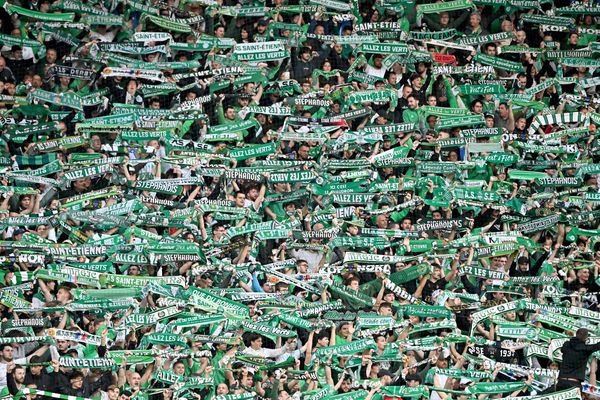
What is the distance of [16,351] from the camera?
52.5 ft

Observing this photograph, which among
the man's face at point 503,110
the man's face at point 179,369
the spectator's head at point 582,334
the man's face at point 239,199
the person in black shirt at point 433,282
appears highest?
the man's face at point 503,110

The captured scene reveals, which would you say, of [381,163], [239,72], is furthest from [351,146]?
[239,72]

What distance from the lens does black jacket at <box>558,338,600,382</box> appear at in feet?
53.2

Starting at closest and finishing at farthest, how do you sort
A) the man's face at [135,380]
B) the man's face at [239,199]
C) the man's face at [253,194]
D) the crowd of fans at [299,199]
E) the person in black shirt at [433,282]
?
the man's face at [135,380]
the crowd of fans at [299,199]
the person in black shirt at [433,282]
the man's face at [239,199]
the man's face at [253,194]

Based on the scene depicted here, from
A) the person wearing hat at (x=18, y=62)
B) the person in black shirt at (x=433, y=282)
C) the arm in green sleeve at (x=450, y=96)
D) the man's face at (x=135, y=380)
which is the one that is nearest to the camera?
the man's face at (x=135, y=380)

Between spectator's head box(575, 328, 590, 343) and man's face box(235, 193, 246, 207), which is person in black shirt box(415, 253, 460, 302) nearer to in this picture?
spectator's head box(575, 328, 590, 343)

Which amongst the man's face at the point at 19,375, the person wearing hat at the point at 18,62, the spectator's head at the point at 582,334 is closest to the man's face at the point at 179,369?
the man's face at the point at 19,375

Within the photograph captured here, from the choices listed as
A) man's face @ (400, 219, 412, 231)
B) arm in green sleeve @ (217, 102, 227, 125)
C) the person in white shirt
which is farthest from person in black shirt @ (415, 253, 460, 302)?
arm in green sleeve @ (217, 102, 227, 125)

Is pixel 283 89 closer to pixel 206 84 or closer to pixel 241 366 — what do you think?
pixel 206 84

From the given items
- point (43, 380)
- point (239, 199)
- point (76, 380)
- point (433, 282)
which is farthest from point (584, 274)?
point (43, 380)

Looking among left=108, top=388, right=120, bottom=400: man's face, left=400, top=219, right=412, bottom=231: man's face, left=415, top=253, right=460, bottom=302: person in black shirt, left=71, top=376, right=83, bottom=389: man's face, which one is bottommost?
left=108, top=388, right=120, bottom=400: man's face

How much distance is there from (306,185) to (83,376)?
11.3 ft

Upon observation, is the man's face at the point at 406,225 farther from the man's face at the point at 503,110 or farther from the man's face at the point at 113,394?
the man's face at the point at 113,394

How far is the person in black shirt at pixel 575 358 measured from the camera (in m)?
16.2
